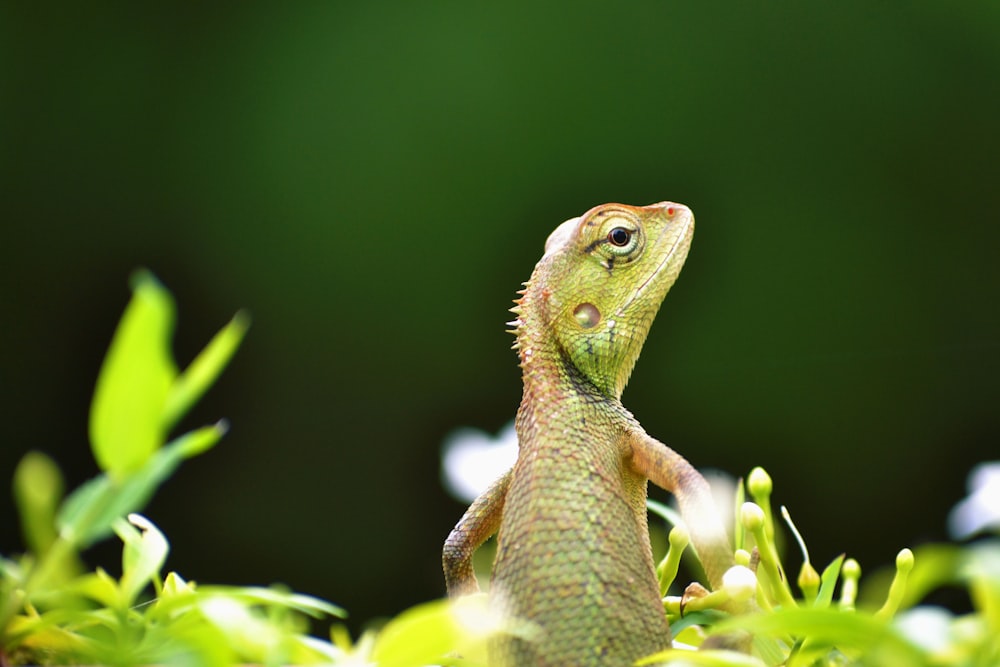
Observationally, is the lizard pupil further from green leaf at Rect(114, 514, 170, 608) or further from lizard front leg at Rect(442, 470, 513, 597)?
green leaf at Rect(114, 514, 170, 608)

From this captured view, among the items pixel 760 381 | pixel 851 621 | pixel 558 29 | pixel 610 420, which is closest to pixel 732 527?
pixel 610 420

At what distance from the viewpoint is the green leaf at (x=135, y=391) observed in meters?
0.37

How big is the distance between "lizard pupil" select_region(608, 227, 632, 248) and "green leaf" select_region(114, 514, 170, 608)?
17.1 inches

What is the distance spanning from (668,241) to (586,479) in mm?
279

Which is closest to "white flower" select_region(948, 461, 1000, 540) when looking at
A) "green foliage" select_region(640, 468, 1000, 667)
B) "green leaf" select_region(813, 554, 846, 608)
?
"green foliage" select_region(640, 468, 1000, 667)

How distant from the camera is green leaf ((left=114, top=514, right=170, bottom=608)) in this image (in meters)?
0.54

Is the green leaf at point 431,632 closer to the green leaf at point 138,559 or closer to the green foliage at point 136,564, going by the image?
the green foliage at point 136,564

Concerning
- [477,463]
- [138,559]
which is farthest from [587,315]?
[138,559]

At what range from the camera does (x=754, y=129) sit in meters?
2.90

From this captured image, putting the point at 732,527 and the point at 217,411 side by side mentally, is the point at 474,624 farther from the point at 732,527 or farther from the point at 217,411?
Answer: the point at 217,411

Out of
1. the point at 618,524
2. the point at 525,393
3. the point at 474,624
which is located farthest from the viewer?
the point at 525,393

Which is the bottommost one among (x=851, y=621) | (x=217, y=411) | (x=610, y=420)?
(x=851, y=621)

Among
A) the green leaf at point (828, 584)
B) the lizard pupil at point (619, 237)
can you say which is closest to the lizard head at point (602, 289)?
the lizard pupil at point (619, 237)

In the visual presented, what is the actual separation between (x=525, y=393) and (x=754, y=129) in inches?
90.6
